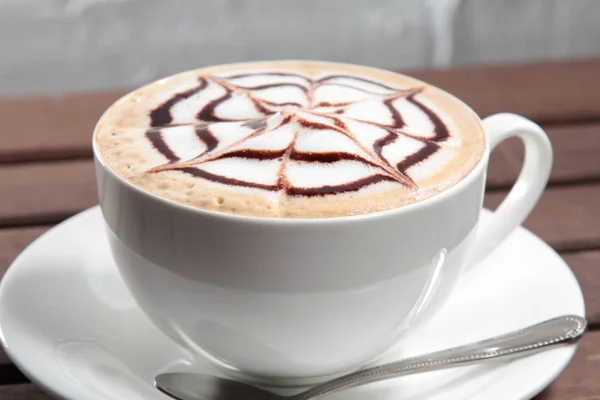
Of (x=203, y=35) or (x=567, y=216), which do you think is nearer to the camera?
(x=567, y=216)

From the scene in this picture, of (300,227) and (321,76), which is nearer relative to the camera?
(300,227)

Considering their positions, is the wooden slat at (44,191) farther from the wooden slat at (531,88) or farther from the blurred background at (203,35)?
the blurred background at (203,35)

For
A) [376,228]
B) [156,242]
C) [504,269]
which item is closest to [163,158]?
[156,242]

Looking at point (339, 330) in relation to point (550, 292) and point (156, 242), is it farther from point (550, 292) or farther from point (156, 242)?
point (550, 292)

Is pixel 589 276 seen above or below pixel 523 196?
below

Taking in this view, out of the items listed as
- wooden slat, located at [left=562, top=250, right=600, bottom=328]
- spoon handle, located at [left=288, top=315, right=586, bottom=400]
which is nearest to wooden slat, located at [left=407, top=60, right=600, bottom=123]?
wooden slat, located at [left=562, top=250, right=600, bottom=328]

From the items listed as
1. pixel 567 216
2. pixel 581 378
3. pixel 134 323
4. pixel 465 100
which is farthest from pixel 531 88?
pixel 134 323

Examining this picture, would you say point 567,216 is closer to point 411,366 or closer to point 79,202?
point 411,366
